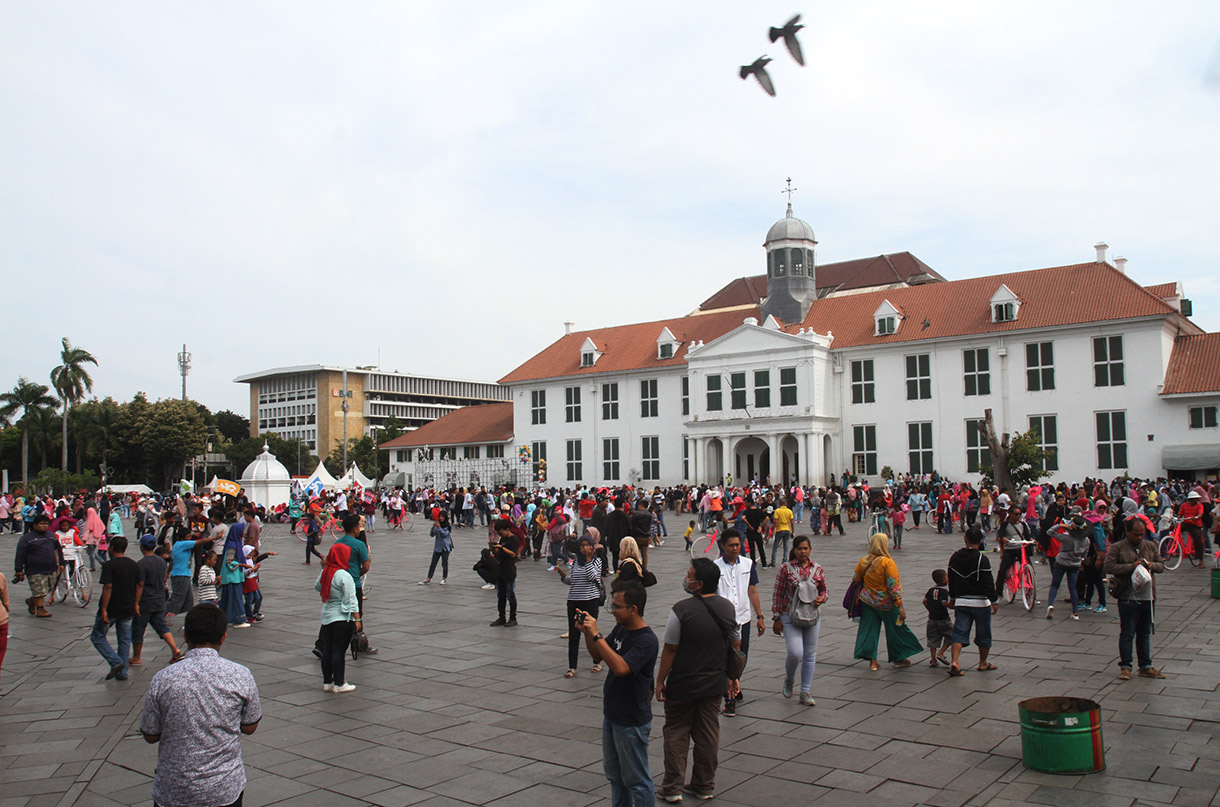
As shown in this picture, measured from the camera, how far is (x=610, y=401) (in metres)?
56.9

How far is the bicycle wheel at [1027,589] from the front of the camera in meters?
13.8

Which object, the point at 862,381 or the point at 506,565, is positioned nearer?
the point at 506,565

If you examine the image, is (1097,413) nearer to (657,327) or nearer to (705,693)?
(657,327)

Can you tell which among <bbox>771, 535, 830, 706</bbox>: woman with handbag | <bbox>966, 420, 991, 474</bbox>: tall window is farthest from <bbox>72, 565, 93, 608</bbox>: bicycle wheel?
<bbox>966, 420, 991, 474</bbox>: tall window

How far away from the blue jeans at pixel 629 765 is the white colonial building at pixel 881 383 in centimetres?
3817

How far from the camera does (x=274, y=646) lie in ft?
39.6

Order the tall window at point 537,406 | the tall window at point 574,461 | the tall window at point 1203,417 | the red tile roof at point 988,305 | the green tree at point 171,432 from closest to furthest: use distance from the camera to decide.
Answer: the tall window at point 1203,417 < the red tile roof at point 988,305 < the tall window at point 574,461 < the tall window at point 537,406 < the green tree at point 171,432

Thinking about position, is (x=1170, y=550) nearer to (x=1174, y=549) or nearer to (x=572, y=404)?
(x=1174, y=549)

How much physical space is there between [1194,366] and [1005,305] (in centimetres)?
821

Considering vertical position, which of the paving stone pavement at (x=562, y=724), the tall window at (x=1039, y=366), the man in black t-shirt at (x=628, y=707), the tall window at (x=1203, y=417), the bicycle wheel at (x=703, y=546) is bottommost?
the bicycle wheel at (x=703, y=546)

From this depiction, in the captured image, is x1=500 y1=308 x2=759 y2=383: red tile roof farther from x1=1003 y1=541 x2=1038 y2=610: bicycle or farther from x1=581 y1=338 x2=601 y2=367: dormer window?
x1=1003 y1=541 x2=1038 y2=610: bicycle

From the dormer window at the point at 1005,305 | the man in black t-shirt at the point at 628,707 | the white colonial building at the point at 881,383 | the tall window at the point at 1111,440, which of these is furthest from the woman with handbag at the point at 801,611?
the dormer window at the point at 1005,305

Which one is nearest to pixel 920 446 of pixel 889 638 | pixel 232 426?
pixel 889 638

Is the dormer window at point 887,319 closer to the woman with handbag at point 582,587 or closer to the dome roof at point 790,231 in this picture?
the dome roof at point 790,231
